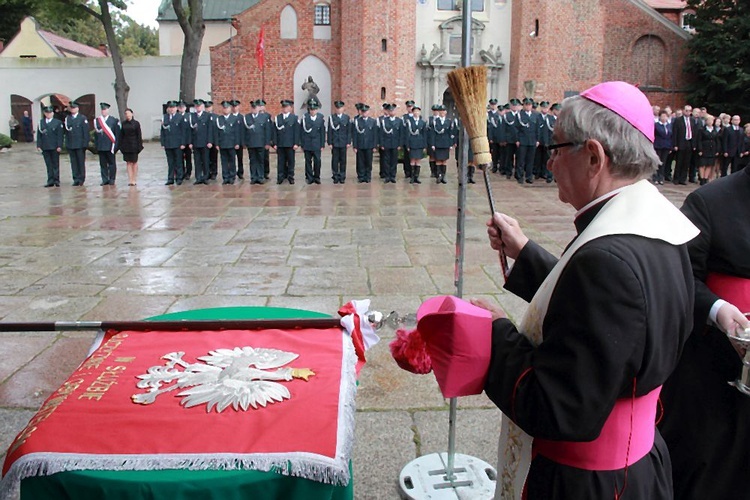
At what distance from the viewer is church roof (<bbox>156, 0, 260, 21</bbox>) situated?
35.7 metres

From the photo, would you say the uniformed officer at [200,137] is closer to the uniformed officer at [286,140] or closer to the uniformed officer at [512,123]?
the uniformed officer at [286,140]

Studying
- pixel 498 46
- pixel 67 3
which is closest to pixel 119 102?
pixel 67 3

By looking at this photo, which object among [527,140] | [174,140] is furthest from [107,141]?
[527,140]

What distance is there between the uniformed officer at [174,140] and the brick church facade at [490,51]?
1169 cm

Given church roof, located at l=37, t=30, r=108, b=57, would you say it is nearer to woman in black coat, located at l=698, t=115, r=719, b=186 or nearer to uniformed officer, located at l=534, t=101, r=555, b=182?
uniformed officer, located at l=534, t=101, r=555, b=182

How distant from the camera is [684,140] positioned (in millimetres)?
15750

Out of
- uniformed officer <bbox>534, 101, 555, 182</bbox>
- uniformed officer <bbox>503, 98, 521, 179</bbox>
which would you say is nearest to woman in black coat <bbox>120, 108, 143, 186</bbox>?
uniformed officer <bbox>503, 98, 521, 179</bbox>

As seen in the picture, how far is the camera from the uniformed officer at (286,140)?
1510 cm

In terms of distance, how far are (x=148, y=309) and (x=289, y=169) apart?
9816mm

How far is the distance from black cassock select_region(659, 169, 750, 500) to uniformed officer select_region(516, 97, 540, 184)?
44.8 ft

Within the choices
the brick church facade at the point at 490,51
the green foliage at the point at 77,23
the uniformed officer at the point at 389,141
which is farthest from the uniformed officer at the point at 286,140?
the green foliage at the point at 77,23

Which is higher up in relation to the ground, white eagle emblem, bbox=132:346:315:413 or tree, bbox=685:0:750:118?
tree, bbox=685:0:750:118

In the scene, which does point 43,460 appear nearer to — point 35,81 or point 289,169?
point 289,169

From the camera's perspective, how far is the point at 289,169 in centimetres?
1516
